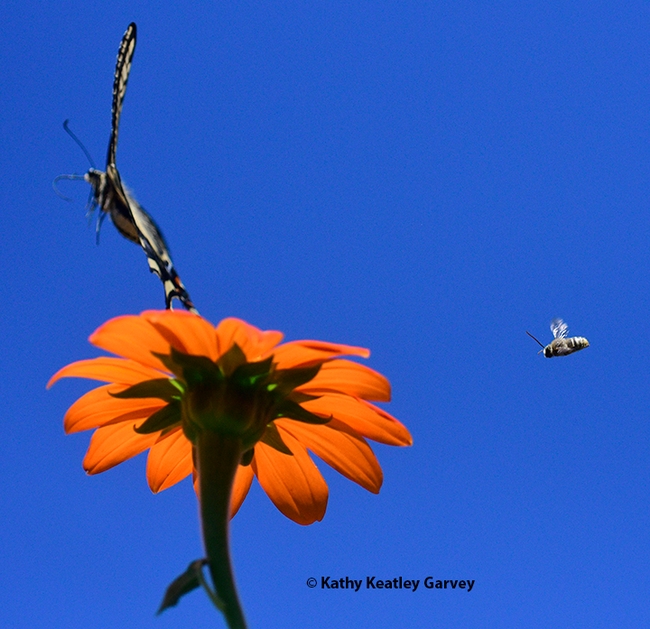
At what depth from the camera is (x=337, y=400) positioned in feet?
3.70

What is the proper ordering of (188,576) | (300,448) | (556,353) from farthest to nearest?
(556,353)
(300,448)
(188,576)

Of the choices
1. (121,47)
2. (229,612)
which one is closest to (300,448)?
(229,612)

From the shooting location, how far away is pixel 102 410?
113cm

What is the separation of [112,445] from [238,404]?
351 mm

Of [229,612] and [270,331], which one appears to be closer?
[229,612]

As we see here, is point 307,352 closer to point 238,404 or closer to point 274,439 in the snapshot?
point 238,404

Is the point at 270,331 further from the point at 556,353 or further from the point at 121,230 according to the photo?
the point at 556,353

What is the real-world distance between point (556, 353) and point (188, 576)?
16.1ft

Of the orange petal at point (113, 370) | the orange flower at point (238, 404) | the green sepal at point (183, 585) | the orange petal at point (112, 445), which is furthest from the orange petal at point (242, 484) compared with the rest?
the green sepal at point (183, 585)

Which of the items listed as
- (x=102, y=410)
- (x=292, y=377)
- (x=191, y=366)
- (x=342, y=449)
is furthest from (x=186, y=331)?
(x=342, y=449)

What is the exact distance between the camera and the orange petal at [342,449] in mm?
1186

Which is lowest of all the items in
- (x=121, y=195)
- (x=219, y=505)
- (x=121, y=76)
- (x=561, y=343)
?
(x=219, y=505)

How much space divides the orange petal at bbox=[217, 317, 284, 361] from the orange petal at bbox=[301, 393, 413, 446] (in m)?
0.17

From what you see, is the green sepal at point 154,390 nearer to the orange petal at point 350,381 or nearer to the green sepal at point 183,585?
the orange petal at point 350,381
